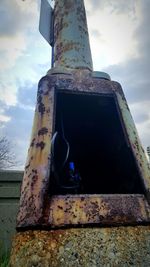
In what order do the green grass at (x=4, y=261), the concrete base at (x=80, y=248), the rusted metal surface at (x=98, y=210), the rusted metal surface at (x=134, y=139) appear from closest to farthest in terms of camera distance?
the concrete base at (x=80, y=248) → the rusted metal surface at (x=98, y=210) → the rusted metal surface at (x=134, y=139) → the green grass at (x=4, y=261)

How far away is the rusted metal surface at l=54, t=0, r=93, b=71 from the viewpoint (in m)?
2.29

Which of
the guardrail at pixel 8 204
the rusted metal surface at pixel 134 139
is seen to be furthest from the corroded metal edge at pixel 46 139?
the guardrail at pixel 8 204

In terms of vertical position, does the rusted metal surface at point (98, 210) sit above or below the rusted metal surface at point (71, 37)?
below

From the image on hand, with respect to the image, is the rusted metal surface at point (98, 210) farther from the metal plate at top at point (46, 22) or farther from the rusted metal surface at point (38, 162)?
the metal plate at top at point (46, 22)

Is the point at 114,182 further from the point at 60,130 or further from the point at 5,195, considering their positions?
the point at 5,195

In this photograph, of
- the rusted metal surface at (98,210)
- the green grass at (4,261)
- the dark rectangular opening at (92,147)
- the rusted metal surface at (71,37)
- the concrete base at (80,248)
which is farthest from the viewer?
the rusted metal surface at (71,37)

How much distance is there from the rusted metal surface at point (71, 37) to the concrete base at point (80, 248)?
1.49 metres

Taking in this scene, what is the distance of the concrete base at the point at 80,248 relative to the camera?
96cm

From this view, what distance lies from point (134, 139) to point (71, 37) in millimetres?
1431

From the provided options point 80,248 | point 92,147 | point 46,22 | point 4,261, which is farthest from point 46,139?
point 46,22

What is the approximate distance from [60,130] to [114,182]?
65 centimetres

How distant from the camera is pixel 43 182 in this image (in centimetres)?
119

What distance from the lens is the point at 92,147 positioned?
234cm

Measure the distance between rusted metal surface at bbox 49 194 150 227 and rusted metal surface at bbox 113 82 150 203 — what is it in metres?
0.12
